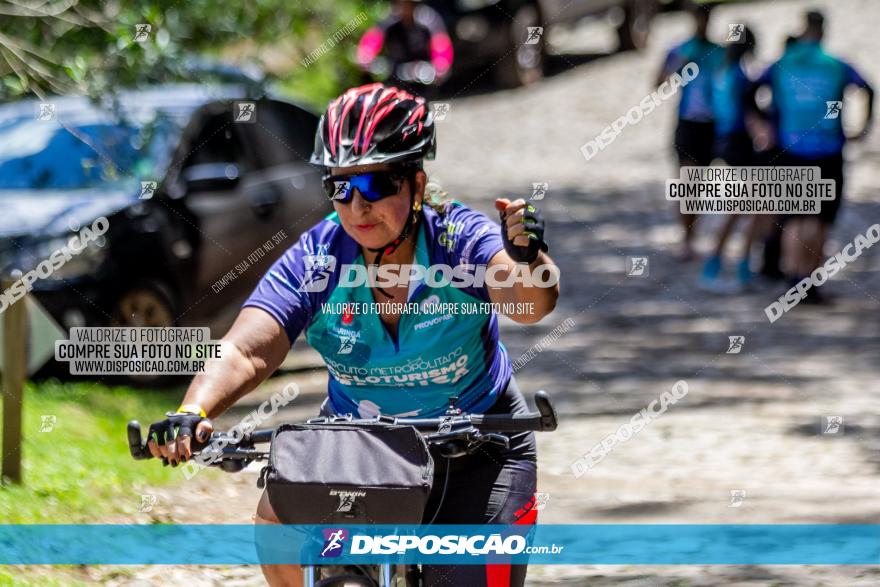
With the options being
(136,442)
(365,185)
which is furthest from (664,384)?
(136,442)

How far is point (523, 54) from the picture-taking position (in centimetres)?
2333

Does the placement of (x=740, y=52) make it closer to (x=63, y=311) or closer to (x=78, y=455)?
(x=63, y=311)

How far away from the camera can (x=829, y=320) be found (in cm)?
1169

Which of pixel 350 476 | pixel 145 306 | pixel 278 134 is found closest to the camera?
pixel 350 476

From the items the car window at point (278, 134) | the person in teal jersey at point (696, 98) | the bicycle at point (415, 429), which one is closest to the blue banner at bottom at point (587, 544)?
the bicycle at point (415, 429)

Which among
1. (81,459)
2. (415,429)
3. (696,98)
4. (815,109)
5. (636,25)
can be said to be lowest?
(415,429)

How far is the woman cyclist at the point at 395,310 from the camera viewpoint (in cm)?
368

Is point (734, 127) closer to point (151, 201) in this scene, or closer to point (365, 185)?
point (151, 201)

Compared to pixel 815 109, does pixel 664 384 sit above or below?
below

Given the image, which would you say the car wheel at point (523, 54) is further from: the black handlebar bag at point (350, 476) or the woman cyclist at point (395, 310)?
the black handlebar bag at point (350, 476)

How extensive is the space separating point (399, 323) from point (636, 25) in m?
22.2

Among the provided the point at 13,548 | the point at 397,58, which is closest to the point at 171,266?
the point at 13,548

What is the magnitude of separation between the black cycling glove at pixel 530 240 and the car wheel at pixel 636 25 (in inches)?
872

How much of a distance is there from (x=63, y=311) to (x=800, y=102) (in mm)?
6311
